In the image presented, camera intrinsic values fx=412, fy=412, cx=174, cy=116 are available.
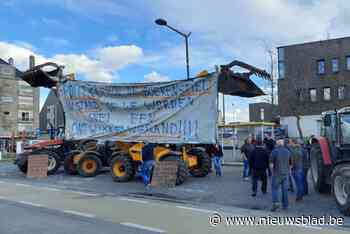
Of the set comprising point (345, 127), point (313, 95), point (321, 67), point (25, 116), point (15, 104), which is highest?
point (321, 67)

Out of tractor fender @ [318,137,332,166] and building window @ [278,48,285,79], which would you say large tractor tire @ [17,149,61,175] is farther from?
building window @ [278,48,285,79]

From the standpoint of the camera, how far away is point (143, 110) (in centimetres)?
1521

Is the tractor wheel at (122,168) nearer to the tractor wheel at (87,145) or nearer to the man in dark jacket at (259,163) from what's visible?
the tractor wheel at (87,145)

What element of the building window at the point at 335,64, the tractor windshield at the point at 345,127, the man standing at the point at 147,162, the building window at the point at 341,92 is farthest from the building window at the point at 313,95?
the tractor windshield at the point at 345,127

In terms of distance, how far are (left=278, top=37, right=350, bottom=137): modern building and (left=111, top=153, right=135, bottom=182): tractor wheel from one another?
86.5ft

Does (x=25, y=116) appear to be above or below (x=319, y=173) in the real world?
above

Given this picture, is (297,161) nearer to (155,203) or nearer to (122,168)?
(155,203)

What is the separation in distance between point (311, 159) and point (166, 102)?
5.25m

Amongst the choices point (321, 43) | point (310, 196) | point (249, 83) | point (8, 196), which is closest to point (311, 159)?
point (310, 196)

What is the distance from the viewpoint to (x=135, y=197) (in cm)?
1180

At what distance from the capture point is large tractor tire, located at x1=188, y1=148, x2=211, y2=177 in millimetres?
15405

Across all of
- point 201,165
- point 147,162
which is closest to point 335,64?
point 201,165

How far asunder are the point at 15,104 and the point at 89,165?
58.8m

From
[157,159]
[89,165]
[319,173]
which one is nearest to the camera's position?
[319,173]
